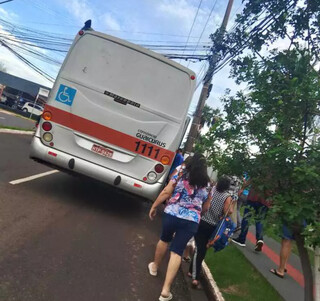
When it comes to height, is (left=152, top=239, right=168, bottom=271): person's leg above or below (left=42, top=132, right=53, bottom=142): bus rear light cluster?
below

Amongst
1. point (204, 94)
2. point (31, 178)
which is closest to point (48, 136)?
point (31, 178)

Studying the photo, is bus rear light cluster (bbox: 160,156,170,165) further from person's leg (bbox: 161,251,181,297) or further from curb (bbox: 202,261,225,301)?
person's leg (bbox: 161,251,181,297)

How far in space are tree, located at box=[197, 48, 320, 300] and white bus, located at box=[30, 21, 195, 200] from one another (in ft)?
7.47

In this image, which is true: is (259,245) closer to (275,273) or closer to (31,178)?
(275,273)

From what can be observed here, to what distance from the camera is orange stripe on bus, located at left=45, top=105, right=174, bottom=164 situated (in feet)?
20.8

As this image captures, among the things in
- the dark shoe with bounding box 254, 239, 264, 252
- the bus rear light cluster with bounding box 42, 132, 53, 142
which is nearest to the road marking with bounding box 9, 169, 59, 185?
the bus rear light cluster with bounding box 42, 132, 53, 142

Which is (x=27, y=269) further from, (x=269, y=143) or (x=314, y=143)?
(x=314, y=143)

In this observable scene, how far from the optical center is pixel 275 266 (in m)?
7.34

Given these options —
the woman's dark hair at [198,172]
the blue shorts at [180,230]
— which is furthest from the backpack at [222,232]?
the woman's dark hair at [198,172]

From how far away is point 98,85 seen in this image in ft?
21.0

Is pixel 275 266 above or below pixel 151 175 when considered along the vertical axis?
below

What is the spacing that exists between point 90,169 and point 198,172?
8.69 ft

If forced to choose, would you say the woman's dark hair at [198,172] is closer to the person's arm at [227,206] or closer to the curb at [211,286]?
the person's arm at [227,206]

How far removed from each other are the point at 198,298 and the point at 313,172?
2737 mm
